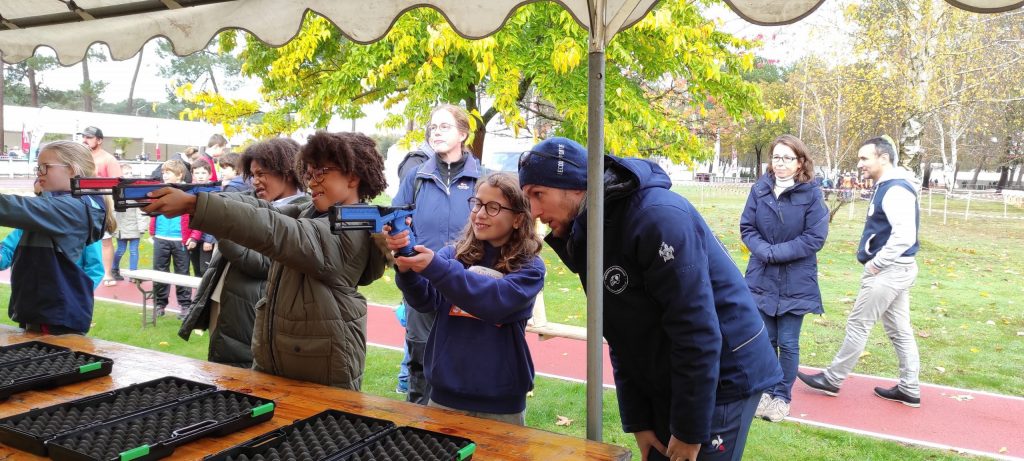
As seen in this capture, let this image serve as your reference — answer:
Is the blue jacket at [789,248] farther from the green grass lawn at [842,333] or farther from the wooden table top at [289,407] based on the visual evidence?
the wooden table top at [289,407]

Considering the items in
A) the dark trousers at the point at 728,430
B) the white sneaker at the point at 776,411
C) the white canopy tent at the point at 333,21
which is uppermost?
the white canopy tent at the point at 333,21

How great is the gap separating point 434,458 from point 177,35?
7.83ft

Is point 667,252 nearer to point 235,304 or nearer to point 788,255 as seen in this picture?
point 235,304

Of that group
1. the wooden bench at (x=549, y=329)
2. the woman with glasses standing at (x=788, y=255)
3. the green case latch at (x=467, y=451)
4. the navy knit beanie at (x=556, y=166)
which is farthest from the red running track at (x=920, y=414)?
the green case latch at (x=467, y=451)

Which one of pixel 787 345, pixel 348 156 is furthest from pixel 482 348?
pixel 787 345

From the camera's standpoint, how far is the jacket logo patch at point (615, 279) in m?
2.04

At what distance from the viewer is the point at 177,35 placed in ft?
10.2

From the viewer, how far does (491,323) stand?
2562 mm

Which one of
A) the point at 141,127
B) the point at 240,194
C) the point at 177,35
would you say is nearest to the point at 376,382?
the point at 240,194

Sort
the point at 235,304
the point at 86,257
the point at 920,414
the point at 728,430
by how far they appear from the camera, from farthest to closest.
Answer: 1. the point at 920,414
2. the point at 86,257
3. the point at 235,304
4. the point at 728,430

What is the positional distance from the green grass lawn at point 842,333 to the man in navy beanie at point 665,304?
207 centimetres

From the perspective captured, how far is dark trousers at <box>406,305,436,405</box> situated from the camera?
406cm

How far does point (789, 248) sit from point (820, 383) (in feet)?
4.12

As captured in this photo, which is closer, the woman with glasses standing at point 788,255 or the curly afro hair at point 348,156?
the curly afro hair at point 348,156
